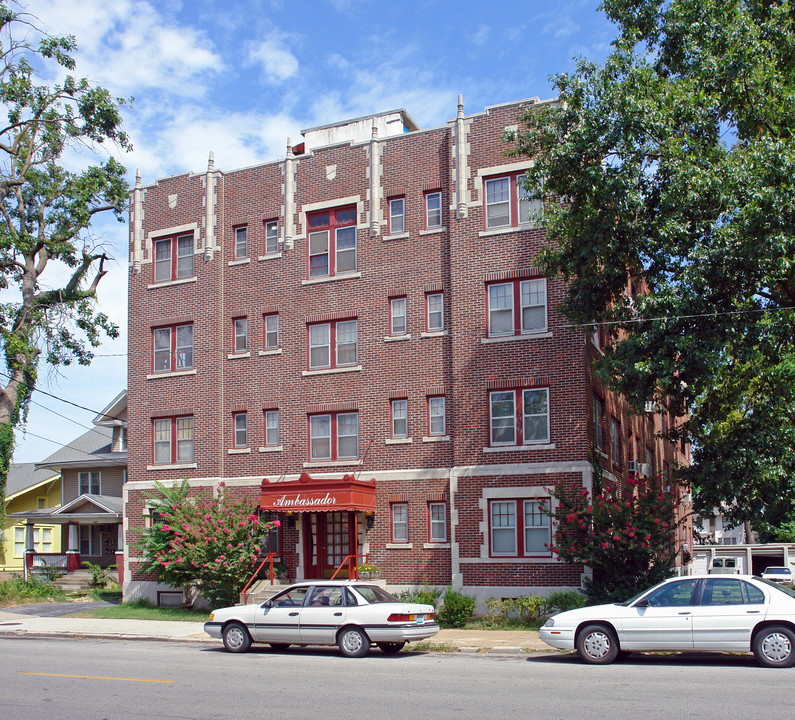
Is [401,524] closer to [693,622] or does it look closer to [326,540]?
[326,540]

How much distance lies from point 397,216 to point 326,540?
10.3 m

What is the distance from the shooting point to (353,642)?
1706 cm

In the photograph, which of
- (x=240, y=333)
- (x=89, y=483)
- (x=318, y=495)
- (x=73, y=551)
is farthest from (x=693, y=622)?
(x=89, y=483)

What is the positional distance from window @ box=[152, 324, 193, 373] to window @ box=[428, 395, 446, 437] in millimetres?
9049

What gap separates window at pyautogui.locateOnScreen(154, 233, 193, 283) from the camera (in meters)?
31.1

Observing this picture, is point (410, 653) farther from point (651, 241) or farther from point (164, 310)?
point (164, 310)

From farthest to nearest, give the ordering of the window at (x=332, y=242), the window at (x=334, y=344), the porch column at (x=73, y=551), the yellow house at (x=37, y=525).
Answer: the yellow house at (x=37, y=525) < the porch column at (x=73, y=551) < the window at (x=332, y=242) < the window at (x=334, y=344)

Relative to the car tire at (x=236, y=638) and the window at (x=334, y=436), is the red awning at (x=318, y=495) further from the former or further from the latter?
the car tire at (x=236, y=638)

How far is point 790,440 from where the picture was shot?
2144 cm

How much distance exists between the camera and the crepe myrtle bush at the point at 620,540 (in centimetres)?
2184

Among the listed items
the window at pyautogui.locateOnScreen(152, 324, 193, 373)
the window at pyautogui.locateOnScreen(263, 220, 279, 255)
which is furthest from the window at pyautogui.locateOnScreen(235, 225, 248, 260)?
the window at pyautogui.locateOnScreen(152, 324, 193, 373)

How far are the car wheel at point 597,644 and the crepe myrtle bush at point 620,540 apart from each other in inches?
247

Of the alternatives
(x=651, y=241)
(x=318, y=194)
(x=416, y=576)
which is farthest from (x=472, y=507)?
(x=318, y=194)

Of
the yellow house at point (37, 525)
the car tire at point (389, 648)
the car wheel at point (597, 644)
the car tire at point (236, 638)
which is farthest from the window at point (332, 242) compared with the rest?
the yellow house at point (37, 525)
